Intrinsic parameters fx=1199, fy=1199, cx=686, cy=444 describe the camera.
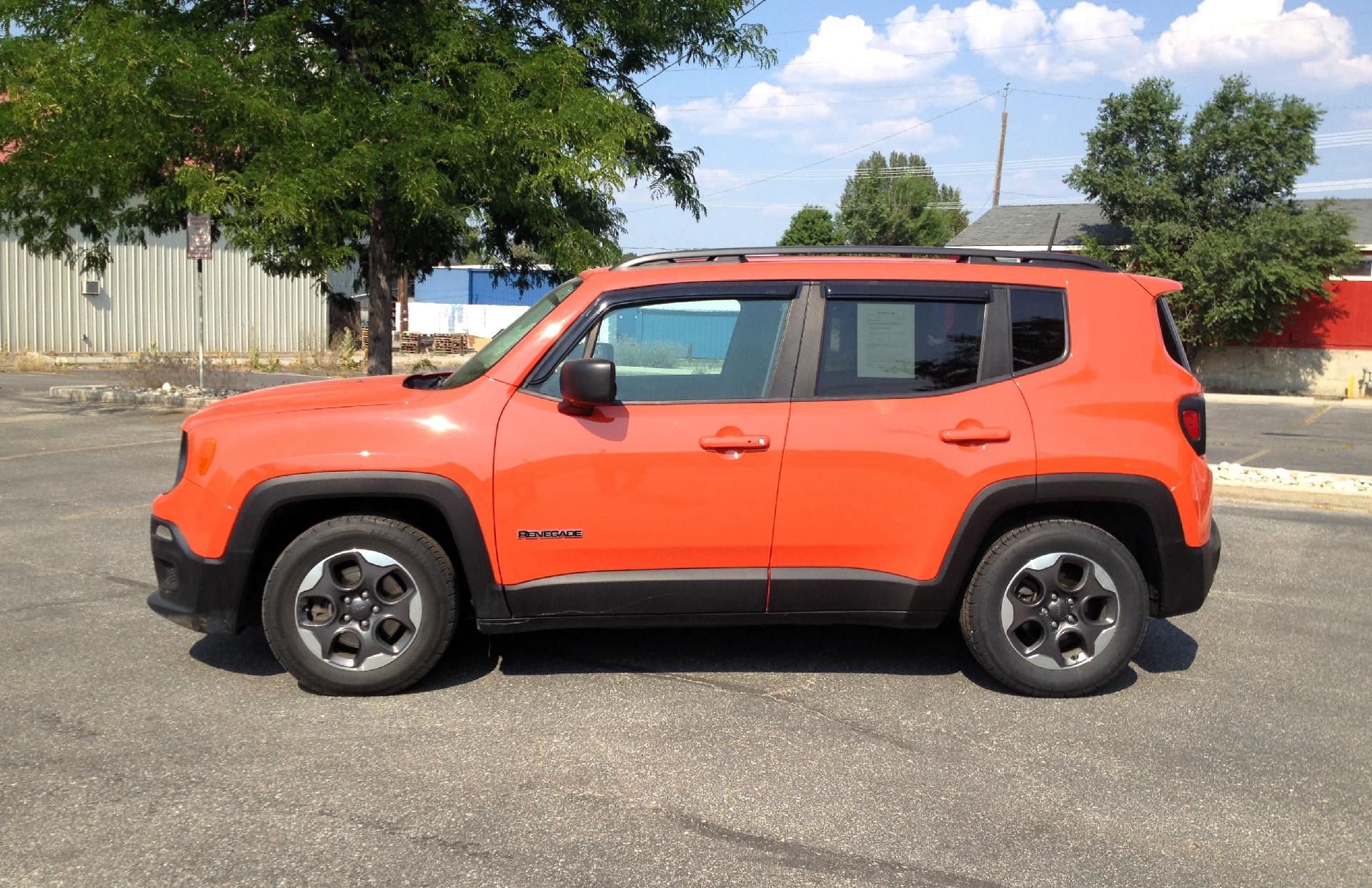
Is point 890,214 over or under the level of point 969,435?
over

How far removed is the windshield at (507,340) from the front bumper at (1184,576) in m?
2.77

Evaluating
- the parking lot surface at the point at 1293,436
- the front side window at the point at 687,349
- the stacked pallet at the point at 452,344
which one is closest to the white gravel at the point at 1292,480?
the parking lot surface at the point at 1293,436

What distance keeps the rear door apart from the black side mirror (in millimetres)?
796

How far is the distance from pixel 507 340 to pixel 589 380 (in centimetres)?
72

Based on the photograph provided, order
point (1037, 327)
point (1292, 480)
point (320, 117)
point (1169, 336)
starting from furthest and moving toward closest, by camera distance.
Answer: point (320, 117), point (1292, 480), point (1169, 336), point (1037, 327)

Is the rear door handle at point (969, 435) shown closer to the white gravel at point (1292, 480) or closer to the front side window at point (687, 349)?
the front side window at point (687, 349)

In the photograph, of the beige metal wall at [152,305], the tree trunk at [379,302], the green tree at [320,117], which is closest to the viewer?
the green tree at [320,117]

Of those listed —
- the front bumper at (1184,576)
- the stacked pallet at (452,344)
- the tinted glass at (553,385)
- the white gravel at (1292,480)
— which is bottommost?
the white gravel at (1292,480)

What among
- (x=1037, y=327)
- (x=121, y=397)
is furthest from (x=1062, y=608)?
(x=121, y=397)

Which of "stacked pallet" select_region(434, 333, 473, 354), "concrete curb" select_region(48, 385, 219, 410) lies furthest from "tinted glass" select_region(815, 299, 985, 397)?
"stacked pallet" select_region(434, 333, 473, 354)

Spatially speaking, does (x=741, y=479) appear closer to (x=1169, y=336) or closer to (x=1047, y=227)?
(x=1169, y=336)

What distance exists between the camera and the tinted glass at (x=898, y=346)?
5012mm

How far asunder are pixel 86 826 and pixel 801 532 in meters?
2.74

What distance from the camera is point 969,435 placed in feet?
16.1
